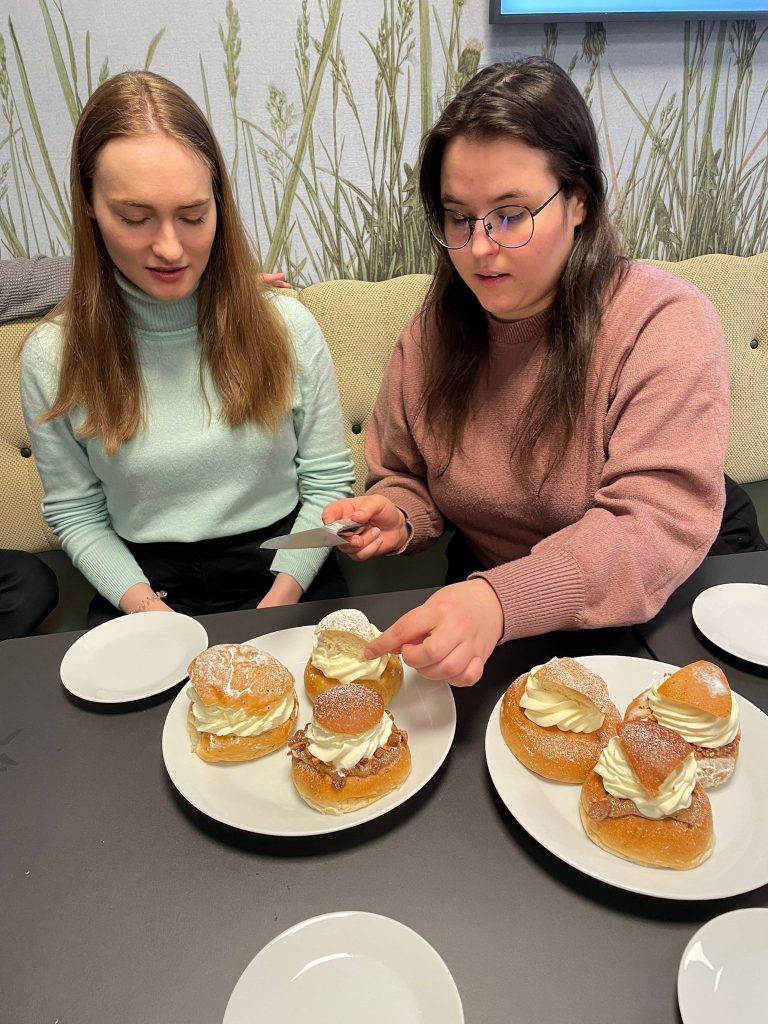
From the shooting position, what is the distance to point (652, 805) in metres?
0.71

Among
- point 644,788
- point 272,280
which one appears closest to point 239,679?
point 644,788

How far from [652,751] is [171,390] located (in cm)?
112

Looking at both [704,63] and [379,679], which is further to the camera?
[704,63]

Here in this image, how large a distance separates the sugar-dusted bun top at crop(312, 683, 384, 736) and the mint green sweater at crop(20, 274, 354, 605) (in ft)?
2.38

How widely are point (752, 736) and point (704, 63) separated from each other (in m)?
2.19

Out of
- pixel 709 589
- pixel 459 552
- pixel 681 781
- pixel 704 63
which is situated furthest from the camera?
pixel 704 63

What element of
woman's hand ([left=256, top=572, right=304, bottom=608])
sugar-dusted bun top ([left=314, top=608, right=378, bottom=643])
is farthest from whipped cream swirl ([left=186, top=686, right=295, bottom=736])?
woman's hand ([left=256, top=572, right=304, bottom=608])

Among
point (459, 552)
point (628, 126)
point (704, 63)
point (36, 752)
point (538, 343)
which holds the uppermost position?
point (704, 63)

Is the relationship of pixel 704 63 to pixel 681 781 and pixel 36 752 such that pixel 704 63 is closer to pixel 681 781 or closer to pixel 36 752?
pixel 681 781

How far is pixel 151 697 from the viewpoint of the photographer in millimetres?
979

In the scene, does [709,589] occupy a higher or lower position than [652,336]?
lower

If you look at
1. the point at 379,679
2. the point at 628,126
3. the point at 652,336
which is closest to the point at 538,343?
the point at 652,336

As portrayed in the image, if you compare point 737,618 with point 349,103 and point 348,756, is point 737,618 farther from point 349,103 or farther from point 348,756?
point 349,103

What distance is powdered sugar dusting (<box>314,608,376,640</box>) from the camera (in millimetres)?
936
